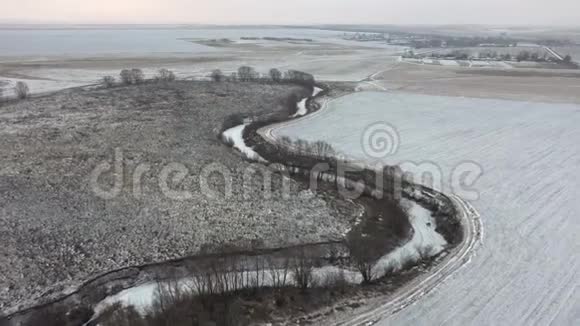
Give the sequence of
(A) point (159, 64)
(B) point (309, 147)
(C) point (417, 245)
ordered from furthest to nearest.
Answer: (A) point (159, 64), (B) point (309, 147), (C) point (417, 245)

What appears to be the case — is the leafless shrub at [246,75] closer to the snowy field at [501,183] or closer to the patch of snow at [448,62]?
the snowy field at [501,183]

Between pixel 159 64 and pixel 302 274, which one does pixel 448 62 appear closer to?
pixel 159 64

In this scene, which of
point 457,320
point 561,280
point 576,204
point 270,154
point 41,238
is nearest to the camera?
point 457,320

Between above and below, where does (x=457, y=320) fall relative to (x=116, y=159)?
below

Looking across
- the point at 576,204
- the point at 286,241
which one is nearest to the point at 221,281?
the point at 286,241

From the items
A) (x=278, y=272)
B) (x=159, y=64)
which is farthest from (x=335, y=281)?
(x=159, y=64)

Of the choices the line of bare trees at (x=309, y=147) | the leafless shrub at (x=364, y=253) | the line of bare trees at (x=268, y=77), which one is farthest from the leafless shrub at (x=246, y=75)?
the leafless shrub at (x=364, y=253)

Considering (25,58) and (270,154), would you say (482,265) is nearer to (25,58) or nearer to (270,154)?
(270,154)

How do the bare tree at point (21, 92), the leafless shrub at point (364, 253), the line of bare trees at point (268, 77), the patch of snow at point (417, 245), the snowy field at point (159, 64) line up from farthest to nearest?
the snowy field at point (159, 64), the line of bare trees at point (268, 77), the bare tree at point (21, 92), the patch of snow at point (417, 245), the leafless shrub at point (364, 253)
